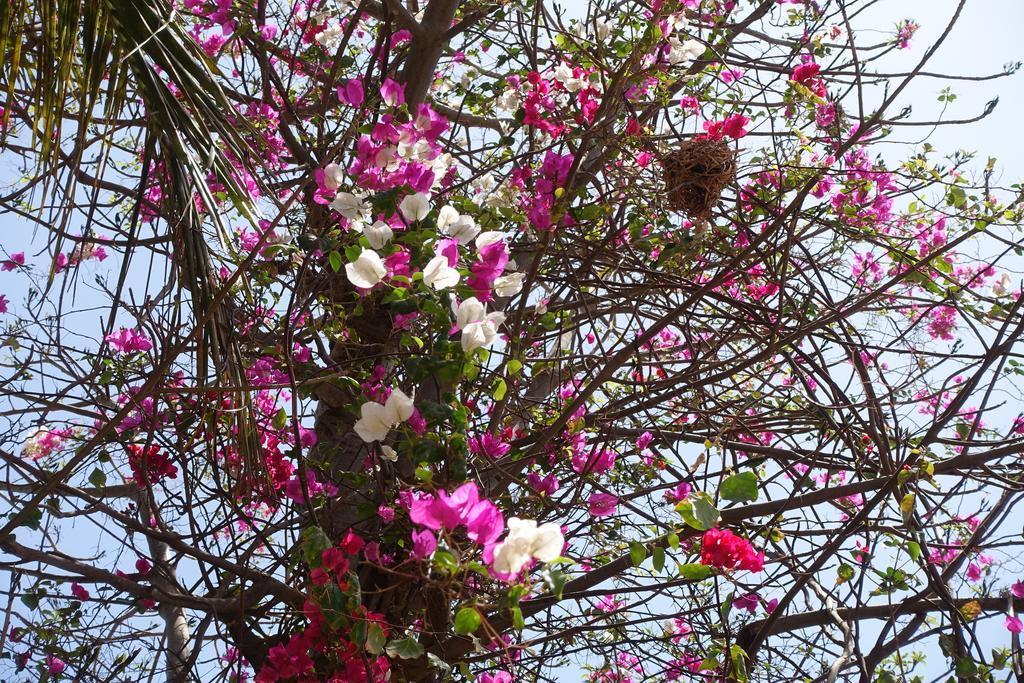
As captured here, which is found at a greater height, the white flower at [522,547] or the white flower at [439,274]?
the white flower at [439,274]

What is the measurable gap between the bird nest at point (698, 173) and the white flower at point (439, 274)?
0.93 m

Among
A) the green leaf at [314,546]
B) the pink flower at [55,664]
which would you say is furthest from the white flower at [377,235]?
the pink flower at [55,664]

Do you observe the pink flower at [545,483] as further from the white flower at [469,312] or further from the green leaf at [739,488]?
the green leaf at [739,488]

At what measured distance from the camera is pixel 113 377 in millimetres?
2604

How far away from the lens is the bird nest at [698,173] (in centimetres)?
230

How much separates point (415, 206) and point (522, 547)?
87 cm

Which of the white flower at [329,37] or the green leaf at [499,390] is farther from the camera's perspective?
the white flower at [329,37]

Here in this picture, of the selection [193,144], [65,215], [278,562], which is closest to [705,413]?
[278,562]

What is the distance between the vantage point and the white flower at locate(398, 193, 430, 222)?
179cm

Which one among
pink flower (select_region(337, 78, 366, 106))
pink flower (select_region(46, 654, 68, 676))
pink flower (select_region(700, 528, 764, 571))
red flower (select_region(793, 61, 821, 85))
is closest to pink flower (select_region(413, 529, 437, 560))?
pink flower (select_region(700, 528, 764, 571))

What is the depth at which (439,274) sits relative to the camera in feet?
5.30

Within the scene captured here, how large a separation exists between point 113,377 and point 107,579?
0.76 meters

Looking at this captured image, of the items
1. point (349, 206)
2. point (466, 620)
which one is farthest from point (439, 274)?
point (466, 620)

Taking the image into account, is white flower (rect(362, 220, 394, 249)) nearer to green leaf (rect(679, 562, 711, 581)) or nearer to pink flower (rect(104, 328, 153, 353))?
green leaf (rect(679, 562, 711, 581))
